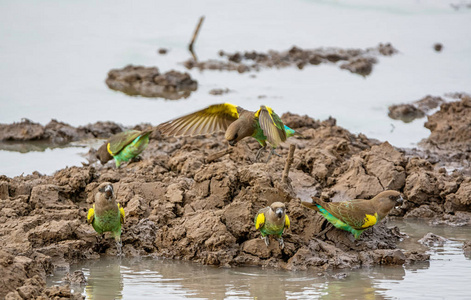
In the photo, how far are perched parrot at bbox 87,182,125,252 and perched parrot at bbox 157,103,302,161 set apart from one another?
1549 millimetres

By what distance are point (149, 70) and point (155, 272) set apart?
12.2 meters

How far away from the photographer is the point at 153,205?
984cm

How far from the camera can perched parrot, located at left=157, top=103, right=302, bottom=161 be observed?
31.5ft

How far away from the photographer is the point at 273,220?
Result: 337 inches

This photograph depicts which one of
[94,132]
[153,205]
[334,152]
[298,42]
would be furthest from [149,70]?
[153,205]

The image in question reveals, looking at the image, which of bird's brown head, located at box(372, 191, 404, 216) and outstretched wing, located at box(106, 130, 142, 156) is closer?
bird's brown head, located at box(372, 191, 404, 216)

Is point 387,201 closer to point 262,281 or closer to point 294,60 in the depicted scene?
point 262,281

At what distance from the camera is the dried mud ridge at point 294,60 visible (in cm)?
2216

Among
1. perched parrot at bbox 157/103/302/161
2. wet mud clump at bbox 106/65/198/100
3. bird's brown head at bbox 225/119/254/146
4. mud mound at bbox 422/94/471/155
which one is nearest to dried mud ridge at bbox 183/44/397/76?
wet mud clump at bbox 106/65/198/100

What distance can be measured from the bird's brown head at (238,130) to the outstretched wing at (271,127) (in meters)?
0.19

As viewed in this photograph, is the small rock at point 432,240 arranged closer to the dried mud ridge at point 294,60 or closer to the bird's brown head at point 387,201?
the bird's brown head at point 387,201

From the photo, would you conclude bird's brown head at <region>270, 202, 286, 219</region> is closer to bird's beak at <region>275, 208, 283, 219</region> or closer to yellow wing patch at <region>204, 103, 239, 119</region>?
bird's beak at <region>275, 208, 283, 219</region>

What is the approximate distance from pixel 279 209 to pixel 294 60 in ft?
48.7

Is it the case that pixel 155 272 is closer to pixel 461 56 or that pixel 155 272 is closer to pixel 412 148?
pixel 412 148
